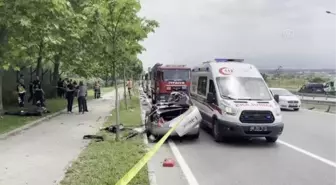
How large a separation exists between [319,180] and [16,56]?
12.6 m

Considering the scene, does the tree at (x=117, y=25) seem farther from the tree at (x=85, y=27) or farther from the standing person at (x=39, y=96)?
the standing person at (x=39, y=96)

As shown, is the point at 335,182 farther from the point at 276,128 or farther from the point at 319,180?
the point at 276,128

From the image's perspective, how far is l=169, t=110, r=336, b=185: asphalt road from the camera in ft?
25.8

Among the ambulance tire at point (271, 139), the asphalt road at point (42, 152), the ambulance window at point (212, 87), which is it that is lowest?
the ambulance tire at point (271, 139)

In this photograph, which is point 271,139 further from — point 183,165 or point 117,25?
point 117,25

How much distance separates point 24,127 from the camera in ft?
47.7

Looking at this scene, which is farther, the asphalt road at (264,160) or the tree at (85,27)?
the tree at (85,27)

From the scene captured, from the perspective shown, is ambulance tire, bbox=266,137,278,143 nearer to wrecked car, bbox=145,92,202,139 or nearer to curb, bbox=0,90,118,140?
wrecked car, bbox=145,92,202,139

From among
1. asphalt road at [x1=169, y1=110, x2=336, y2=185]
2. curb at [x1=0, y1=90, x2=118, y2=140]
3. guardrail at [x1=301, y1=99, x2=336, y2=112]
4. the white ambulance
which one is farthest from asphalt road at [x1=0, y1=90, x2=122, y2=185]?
guardrail at [x1=301, y1=99, x2=336, y2=112]

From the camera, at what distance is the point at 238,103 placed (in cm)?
1212

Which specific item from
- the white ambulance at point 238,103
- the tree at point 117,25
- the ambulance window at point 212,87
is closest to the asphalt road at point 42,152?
the tree at point 117,25

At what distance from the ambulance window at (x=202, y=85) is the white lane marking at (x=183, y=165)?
347cm

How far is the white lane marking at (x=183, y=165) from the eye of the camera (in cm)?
777

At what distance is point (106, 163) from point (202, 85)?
779cm
